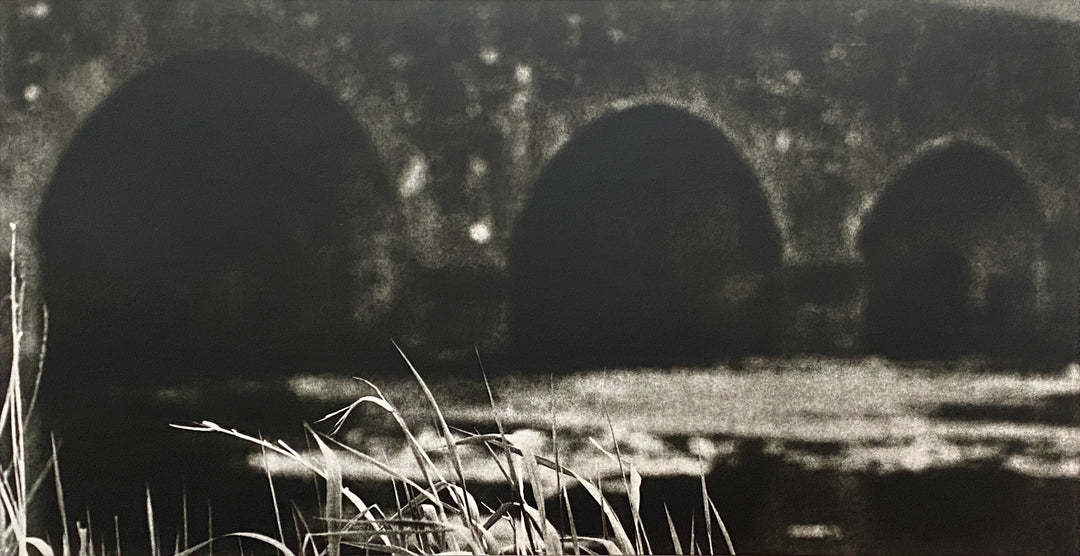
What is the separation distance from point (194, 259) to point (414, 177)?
0.56m

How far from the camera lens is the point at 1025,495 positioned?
1.99 m

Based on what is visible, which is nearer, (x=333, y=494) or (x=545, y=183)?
(x=333, y=494)

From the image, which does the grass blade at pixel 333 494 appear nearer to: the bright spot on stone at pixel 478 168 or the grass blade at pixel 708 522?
the bright spot on stone at pixel 478 168

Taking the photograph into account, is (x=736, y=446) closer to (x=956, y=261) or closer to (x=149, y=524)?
(x=956, y=261)

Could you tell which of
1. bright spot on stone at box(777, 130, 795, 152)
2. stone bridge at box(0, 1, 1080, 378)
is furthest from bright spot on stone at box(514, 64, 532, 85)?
bright spot on stone at box(777, 130, 795, 152)

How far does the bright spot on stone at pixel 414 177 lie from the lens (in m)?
1.99

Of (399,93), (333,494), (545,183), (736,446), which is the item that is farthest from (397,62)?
(736,446)

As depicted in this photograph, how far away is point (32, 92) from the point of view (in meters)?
2.00

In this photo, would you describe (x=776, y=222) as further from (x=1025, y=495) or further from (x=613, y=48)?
(x=1025, y=495)

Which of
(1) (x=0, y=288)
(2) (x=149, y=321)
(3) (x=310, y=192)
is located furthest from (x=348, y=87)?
(1) (x=0, y=288)

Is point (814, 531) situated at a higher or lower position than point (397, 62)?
lower

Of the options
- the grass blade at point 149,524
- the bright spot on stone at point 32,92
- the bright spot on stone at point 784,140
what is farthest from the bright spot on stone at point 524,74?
the grass blade at point 149,524

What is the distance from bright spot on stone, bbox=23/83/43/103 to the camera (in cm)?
200

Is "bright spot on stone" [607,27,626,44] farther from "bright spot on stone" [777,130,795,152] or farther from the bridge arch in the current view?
the bridge arch
